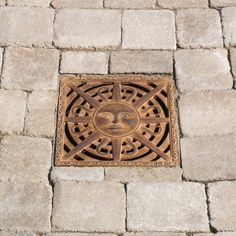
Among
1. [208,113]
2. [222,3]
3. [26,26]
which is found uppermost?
[222,3]

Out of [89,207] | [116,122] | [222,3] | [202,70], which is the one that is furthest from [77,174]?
[222,3]

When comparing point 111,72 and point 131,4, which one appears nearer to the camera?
point 111,72

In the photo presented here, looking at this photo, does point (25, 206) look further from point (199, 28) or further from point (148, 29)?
point (199, 28)

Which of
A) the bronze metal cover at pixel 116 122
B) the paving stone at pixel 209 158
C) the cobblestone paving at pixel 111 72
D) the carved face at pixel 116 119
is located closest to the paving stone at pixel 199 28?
the cobblestone paving at pixel 111 72

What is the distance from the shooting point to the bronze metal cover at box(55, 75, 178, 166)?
4168 mm

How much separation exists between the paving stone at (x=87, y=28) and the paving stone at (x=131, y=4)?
0.09 meters

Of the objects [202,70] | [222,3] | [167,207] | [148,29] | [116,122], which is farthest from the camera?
[222,3]

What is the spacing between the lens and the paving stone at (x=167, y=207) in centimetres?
378

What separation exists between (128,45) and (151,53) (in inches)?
8.8

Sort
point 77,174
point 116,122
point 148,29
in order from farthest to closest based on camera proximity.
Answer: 1. point 148,29
2. point 116,122
3. point 77,174

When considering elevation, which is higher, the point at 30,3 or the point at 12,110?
the point at 30,3

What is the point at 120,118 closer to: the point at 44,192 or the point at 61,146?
the point at 61,146

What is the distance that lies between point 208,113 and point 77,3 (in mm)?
1723

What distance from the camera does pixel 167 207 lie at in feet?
12.7
